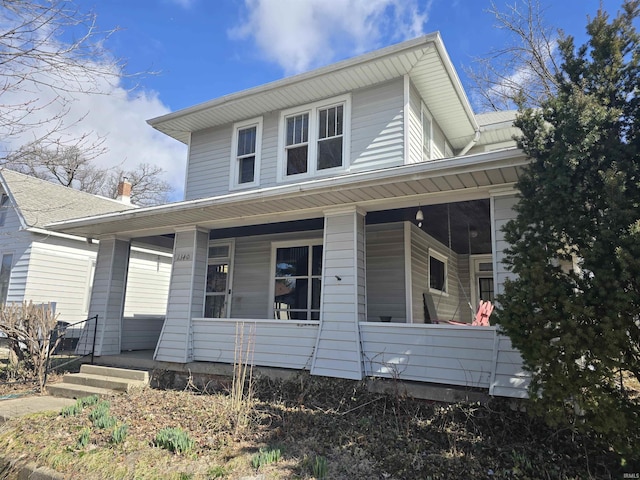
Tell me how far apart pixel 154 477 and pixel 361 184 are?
4350mm

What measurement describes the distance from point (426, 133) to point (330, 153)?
7.74 ft

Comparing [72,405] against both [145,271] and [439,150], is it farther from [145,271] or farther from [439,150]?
[439,150]

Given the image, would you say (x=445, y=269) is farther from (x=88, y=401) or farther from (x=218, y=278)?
(x=88, y=401)

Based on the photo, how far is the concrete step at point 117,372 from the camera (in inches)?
298

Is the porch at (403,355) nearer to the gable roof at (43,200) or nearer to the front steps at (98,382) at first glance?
the front steps at (98,382)

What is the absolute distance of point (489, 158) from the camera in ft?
16.4

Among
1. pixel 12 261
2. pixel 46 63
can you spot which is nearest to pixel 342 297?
pixel 46 63

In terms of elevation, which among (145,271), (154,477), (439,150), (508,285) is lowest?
(154,477)

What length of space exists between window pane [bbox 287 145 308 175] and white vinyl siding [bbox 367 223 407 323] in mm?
2003

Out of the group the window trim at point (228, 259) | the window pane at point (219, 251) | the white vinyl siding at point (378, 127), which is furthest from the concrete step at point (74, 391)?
the white vinyl siding at point (378, 127)

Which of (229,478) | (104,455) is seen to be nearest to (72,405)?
(104,455)

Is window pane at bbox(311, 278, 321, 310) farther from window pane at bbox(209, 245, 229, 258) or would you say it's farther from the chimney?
the chimney

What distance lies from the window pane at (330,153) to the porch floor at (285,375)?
4.22 m

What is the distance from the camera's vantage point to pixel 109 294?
30.7 ft
